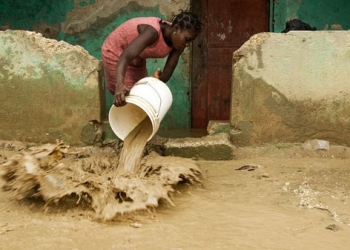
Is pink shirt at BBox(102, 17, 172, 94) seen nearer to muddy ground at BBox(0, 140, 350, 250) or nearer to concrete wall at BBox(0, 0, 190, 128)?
muddy ground at BBox(0, 140, 350, 250)

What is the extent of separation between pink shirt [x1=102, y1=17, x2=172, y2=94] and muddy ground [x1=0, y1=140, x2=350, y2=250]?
102 centimetres

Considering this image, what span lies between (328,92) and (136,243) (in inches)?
96.8

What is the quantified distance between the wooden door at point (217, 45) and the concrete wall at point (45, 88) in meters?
2.37

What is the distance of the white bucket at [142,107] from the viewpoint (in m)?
3.48

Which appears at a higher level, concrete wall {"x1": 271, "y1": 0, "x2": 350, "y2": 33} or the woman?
concrete wall {"x1": 271, "y1": 0, "x2": 350, "y2": 33}

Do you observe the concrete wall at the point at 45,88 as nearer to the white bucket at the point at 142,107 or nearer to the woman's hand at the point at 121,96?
the white bucket at the point at 142,107

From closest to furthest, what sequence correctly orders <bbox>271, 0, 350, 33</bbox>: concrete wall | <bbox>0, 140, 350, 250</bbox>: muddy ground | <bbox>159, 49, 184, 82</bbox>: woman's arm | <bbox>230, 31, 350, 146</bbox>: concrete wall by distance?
<bbox>0, 140, 350, 250</bbox>: muddy ground < <bbox>159, 49, 184, 82</bbox>: woman's arm < <bbox>230, 31, 350, 146</bbox>: concrete wall < <bbox>271, 0, 350, 33</bbox>: concrete wall

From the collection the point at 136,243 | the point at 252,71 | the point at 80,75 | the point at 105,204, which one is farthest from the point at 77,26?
the point at 136,243

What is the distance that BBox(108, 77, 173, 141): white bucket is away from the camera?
11.4ft

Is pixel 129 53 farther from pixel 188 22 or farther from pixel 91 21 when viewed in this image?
pixel 91 21

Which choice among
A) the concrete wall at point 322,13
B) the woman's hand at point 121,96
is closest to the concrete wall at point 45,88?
the woman's hand at point 121,96

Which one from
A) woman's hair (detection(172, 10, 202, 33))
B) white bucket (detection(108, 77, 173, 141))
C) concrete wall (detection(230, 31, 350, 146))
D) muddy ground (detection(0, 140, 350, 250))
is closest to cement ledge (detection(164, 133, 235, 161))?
concrete wall (detection(230, 31, 350, 146))

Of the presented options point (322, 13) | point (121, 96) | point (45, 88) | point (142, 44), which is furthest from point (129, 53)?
point (322, 13)

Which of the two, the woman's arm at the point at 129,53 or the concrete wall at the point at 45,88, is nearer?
the woman's arm at the point at 129,53
